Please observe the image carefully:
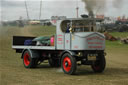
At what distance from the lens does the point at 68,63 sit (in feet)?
39.3

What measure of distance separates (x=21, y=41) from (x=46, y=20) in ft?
11.4

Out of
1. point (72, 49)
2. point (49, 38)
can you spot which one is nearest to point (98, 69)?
point (72, 49)

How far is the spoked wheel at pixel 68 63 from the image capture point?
1164cm

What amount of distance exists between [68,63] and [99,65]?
5.97ft

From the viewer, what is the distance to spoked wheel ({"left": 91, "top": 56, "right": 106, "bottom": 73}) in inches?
499

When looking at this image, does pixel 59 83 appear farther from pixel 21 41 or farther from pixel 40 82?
pixel 21 41

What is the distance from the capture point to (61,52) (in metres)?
13.0

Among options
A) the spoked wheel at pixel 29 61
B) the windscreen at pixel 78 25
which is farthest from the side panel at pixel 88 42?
the spoked wheel at pixel 29 61

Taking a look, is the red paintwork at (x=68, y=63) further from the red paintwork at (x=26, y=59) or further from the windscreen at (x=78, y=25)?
the red paintwork at (x=26, y=59)

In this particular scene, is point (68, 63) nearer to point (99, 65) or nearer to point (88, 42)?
point (88, 42)

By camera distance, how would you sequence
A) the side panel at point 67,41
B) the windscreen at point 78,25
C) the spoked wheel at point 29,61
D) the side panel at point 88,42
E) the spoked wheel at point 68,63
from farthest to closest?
the spoked wheel at point 29,61 < the windscreen at point 78,25 < the side panel at point 67,41 < the side panel at point 88,42 < the spoked wheel at point 68,63

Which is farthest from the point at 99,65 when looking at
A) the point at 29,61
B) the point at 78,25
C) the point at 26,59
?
the point at 26,59

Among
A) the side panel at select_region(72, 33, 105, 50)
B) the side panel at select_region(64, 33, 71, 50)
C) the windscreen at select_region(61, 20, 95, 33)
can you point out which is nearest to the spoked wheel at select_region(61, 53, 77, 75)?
the side panel at select_region(64, 33, 71, 50)

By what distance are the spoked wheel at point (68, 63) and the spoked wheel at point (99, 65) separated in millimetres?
1418
